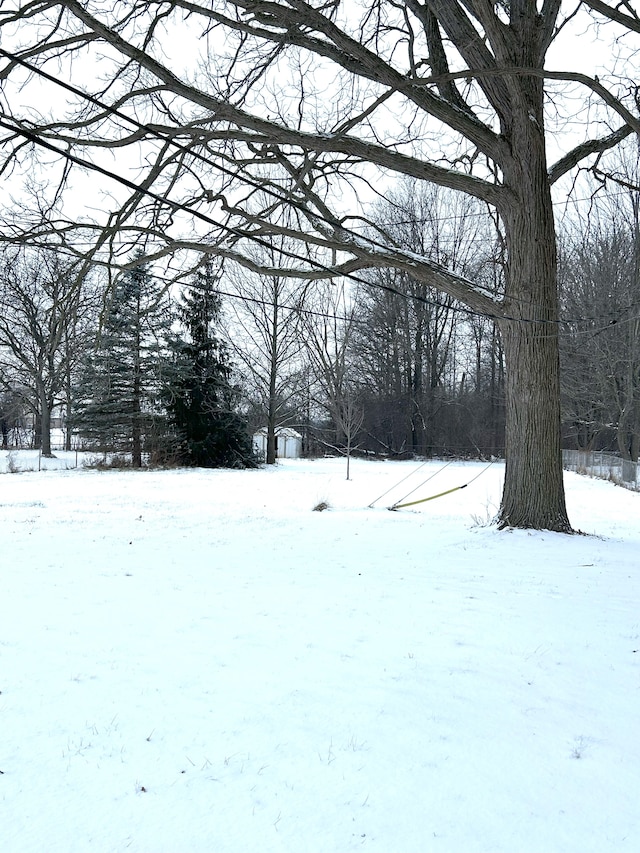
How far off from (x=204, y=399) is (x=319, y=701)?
2481 cm

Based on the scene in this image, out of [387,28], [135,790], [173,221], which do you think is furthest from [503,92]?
[135,790]

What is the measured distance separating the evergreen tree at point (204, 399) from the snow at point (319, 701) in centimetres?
1999

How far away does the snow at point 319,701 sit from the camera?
2277 millimetres

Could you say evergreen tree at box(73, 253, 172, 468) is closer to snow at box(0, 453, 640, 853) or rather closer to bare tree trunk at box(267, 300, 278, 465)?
bare tree trunk at box(267, 300, 278, 465)

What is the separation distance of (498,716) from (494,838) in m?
1.00

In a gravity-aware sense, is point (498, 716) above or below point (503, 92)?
below

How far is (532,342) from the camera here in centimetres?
860

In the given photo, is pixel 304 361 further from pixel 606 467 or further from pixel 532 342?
pixel 532 342

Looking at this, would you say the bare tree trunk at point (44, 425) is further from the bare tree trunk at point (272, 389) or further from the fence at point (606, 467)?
the fence at point (606, 467)

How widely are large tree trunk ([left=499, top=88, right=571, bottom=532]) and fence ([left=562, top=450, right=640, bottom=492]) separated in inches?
545

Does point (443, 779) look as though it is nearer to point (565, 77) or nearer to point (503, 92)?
point (565, 77)

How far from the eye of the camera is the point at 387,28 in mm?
10133

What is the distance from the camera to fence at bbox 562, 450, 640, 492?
2219 centimetres

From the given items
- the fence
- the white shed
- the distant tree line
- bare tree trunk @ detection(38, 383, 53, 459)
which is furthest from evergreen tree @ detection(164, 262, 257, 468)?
the fence
